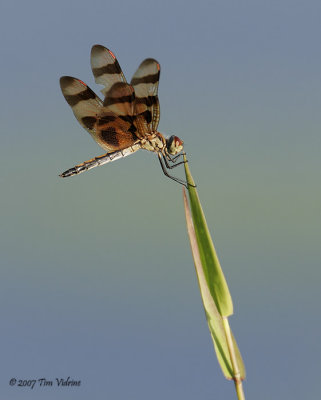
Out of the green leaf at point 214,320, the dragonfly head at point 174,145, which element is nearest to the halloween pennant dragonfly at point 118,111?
the dragonfly head at point 174,145

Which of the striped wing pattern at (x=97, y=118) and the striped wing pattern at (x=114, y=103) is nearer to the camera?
the striped wing pattern at (x=114, y=103)

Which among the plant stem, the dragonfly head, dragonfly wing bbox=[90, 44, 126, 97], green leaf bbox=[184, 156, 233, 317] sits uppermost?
dragonfly wing bbox=[90, 44, 126, 97]

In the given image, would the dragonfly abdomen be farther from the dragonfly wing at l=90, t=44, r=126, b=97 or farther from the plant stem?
the plant stem

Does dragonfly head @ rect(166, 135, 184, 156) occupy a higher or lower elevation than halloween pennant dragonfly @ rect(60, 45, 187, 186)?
lower

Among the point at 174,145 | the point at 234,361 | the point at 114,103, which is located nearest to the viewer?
the point at 234,361

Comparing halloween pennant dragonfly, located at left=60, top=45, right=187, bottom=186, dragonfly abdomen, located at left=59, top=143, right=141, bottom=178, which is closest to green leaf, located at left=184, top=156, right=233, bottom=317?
halloween pennant dragonfly, located at left=60, top=45, right=187, bottom=186

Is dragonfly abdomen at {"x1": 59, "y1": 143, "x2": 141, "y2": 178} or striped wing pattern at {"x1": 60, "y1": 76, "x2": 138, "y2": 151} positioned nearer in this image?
dragonfly abdomen at {"x1": 59, "y1": 143, "x2": 141, "y2": 178}

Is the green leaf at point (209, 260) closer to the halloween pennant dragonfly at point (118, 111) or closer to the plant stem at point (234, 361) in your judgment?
the plant stem at point (234, 361)

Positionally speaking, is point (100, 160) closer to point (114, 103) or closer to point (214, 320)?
point (114, 103)

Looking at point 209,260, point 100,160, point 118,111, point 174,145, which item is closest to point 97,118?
point 118,111
